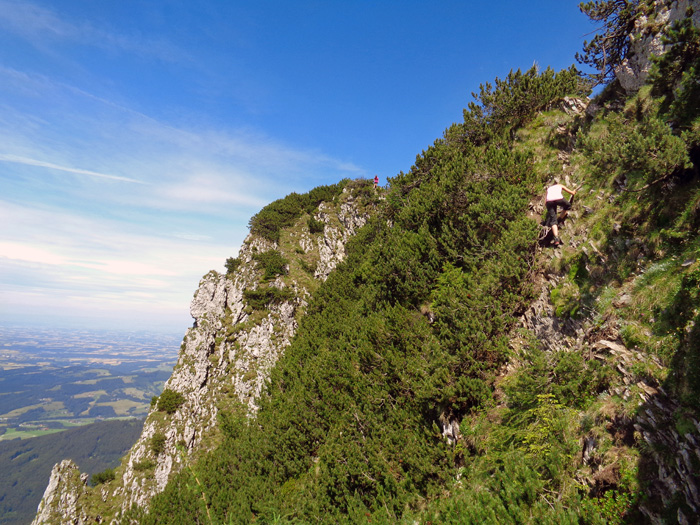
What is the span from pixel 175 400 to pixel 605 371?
105ft

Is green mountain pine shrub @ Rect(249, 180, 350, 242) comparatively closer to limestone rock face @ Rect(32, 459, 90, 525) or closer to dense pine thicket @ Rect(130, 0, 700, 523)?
dense pine thicket @ Rect(130, 0, 700, 523)

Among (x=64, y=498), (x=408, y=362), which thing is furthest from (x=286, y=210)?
(x=408, y=362)

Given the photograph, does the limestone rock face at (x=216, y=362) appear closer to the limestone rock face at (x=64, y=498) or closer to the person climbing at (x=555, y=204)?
the limestone rock face at (x=64, y=498)

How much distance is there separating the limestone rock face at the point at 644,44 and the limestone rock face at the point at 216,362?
27.3 m

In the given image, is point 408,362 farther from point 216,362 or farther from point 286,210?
point 286,210

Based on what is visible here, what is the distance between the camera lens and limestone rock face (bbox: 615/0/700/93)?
10.1 meters

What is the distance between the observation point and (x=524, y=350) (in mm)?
9617

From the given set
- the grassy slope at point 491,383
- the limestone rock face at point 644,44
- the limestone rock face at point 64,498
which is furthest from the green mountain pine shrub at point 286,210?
the limestone rock face at point 644,44

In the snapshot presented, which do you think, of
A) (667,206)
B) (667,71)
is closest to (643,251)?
(667,206)

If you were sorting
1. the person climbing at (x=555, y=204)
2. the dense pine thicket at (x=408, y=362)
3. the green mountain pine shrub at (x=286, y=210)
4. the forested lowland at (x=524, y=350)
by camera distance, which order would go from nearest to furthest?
1. the forested lowland at (x=524, y=350)
2. the dense pine thicket at (x=408, y=362)
3. the person climbing at (x=555, y=204)
4. the green mountain pine shrub at (x=286, y=210)

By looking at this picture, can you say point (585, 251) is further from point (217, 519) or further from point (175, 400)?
point (175, 400)

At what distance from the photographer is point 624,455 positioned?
5426mm

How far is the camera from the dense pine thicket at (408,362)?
9.91m

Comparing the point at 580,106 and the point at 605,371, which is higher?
the point at 580,106
